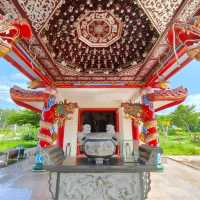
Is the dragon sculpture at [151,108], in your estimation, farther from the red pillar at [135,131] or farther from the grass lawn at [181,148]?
the grass lawn at [181,148]

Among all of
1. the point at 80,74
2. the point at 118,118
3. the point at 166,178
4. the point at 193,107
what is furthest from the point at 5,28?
the point at 193,107

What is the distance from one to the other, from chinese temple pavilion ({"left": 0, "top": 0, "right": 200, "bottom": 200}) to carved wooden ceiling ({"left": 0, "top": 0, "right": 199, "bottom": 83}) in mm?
12

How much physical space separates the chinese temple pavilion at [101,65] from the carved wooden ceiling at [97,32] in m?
0.01

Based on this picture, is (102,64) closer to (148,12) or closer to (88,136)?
(148,12)

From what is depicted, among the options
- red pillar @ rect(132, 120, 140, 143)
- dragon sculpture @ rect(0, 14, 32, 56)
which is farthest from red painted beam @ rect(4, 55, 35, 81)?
red pillar @ rect(132, 120, 140, 143)

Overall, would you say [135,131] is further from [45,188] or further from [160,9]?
A: [160,9]

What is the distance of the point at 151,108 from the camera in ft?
17.8

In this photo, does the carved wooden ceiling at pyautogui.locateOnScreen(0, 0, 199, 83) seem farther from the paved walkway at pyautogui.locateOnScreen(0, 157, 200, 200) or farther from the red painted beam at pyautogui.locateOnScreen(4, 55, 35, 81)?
the paved walkway at pyautogui.locateOnScreen(0, 157, 200, 200)

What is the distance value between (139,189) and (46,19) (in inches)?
95.7

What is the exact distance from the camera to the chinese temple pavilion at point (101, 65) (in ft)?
6.20

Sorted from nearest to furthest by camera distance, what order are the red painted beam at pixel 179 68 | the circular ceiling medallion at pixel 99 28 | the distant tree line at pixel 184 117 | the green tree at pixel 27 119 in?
the circular ceiling medallion at pixel 99 28 < the red painted beam at pixel 179 68 < the green tree at pixel 27 119 < the distant tree line at pixel 184 117

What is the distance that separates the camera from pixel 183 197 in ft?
10.6

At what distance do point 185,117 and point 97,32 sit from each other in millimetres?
28384

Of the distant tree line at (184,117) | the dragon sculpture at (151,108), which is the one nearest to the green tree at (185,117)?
the distant tree line at (184,117)
